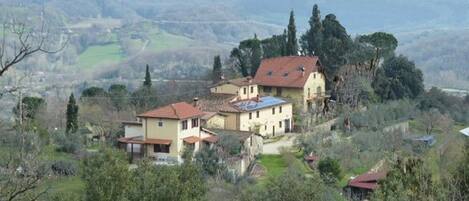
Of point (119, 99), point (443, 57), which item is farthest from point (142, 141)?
point (443, 57)

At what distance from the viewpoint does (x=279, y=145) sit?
108 feet

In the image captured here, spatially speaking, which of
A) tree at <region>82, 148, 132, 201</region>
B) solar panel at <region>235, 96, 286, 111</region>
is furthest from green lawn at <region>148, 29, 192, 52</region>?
tree at <region>82, 148, 132, 201</region>

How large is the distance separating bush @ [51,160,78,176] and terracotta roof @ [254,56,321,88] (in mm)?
14997

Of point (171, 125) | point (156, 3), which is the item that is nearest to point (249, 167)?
point (171, 125)

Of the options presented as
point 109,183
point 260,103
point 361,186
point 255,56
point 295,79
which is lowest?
point 361,186

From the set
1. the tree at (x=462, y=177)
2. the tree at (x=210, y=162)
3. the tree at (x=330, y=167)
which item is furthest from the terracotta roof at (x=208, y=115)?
the tree at (x=462, y=177)

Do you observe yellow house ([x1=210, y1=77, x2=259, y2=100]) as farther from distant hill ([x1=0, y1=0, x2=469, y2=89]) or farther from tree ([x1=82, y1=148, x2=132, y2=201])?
distant hill ([x1=0, y1=0, x2=469, y2=89])

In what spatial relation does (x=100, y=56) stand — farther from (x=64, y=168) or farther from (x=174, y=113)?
(x=64, y=168)

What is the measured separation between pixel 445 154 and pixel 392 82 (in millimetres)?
13006

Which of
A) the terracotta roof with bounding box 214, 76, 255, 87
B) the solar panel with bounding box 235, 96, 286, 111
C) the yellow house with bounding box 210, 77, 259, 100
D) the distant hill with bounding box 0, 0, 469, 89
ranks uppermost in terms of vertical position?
the distant hill with bounding box 0, 0, 469, 89

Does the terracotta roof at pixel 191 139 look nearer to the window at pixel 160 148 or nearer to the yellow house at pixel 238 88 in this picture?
the window at pixel 160 148

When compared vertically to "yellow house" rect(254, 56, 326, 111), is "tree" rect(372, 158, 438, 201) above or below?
below

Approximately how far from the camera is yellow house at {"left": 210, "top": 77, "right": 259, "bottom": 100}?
36.8m

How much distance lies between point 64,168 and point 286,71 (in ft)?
52.9
